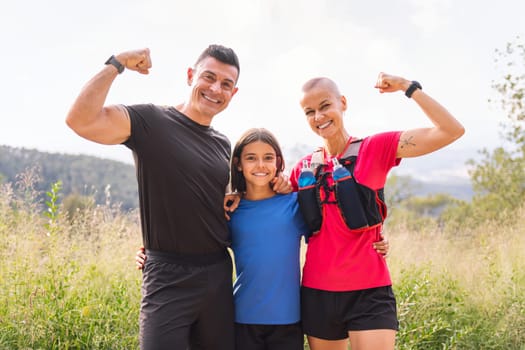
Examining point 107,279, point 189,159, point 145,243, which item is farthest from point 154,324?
point 107,279

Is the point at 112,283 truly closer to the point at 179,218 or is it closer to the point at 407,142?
the point at 179,218

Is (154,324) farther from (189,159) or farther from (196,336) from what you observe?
(189,159)

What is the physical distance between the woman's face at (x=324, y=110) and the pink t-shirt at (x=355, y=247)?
0.71 feet

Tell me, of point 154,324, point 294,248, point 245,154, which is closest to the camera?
point 154,324

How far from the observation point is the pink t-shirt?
102 inches

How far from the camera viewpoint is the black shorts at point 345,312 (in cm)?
253

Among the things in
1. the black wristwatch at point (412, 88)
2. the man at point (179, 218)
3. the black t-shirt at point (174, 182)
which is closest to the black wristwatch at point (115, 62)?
the man at point (179, 218)

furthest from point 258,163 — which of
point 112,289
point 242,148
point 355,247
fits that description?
point 112,289

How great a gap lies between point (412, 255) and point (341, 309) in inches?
143

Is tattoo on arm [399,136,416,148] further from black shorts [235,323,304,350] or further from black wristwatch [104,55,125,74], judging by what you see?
black wristwatch [104,55,125,74]

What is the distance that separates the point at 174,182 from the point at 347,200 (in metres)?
0.98

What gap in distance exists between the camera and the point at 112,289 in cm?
433

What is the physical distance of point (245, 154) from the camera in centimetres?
295

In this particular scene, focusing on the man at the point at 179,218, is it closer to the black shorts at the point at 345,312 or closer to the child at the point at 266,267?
the child at the point at 266,267
